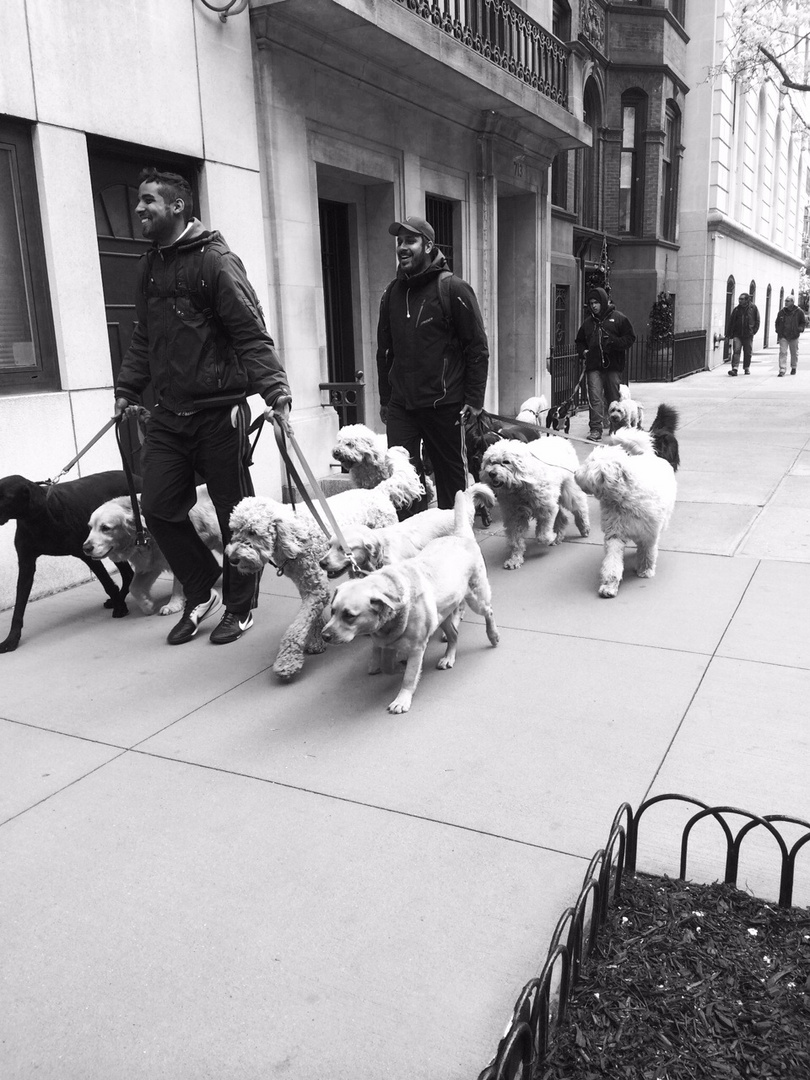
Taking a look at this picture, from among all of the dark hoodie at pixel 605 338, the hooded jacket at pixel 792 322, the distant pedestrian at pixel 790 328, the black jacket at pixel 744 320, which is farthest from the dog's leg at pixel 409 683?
the black jacket at pixel 744 320

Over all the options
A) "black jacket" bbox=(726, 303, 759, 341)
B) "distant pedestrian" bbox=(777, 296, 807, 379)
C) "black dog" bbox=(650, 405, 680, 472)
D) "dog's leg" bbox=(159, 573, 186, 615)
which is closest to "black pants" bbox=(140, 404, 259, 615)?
"dog's leg" bbox=(159, 573, 186, 615)

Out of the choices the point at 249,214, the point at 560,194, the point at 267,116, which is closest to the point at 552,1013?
the point at 249,214

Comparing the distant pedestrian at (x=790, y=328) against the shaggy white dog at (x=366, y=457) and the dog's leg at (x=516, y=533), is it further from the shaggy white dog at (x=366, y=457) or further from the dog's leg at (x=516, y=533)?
the shaggy white dog at (x=366, y=457)

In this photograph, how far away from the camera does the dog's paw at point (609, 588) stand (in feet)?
19.0

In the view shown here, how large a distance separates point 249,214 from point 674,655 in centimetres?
562

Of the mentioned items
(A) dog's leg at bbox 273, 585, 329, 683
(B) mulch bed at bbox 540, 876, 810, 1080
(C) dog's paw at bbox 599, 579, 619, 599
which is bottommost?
(B) mulch bed at bbox 540, 876, 810, 1080

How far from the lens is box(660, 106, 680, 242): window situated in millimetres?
23781

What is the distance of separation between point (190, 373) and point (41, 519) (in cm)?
129

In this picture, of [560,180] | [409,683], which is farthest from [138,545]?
[560,180]

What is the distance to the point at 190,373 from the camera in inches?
190

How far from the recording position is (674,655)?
4.75m

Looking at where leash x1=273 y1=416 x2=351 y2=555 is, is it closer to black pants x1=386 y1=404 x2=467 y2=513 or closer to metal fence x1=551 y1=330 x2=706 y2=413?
black pants x1=386 y1=404 x2=467 y2=513

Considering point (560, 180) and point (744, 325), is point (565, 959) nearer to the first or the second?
point (560, 180)

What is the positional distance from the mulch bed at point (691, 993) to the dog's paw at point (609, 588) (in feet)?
10.5
